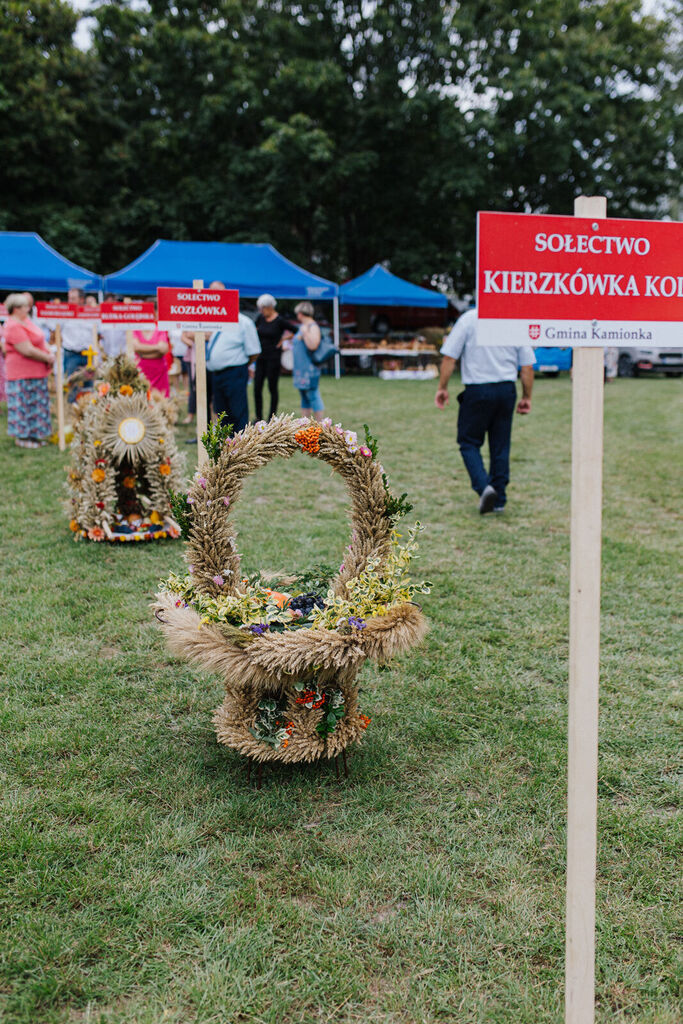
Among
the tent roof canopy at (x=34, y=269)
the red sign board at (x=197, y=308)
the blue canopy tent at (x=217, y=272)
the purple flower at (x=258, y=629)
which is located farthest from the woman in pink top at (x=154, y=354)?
the purple flower at (x=258, y=629)

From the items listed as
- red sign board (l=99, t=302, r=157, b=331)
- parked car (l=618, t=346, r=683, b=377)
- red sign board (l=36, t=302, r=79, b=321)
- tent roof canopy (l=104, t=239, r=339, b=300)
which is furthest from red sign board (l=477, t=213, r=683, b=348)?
parked car (l=618, t=346, r=683, b=377)

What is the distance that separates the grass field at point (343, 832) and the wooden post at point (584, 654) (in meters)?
0.39

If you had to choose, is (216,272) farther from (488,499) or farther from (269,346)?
(488,499)

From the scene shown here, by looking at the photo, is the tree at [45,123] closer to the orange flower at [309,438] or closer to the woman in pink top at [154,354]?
the woman in pink top at [154,354]

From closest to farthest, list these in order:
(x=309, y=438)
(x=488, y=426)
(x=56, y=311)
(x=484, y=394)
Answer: (x=309, y=438), (x=484, y=394), (x=488, y=426), (x=56, y=311)

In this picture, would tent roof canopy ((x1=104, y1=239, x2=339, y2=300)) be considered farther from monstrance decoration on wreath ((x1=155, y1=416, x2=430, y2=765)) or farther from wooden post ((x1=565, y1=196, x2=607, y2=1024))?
wooden post ((x1=565, y1=196, x2=607, y2=1024))

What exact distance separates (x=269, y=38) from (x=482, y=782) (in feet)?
99.5

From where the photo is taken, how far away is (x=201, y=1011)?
216 centimetres

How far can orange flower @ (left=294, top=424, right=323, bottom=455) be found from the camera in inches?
120

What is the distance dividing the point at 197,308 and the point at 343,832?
3580 millimetres

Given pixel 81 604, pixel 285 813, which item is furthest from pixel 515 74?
pixel 285 813

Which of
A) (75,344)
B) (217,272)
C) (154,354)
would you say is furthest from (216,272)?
(154,354)

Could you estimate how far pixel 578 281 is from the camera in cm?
195

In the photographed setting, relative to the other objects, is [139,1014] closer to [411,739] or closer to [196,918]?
[196,918]
